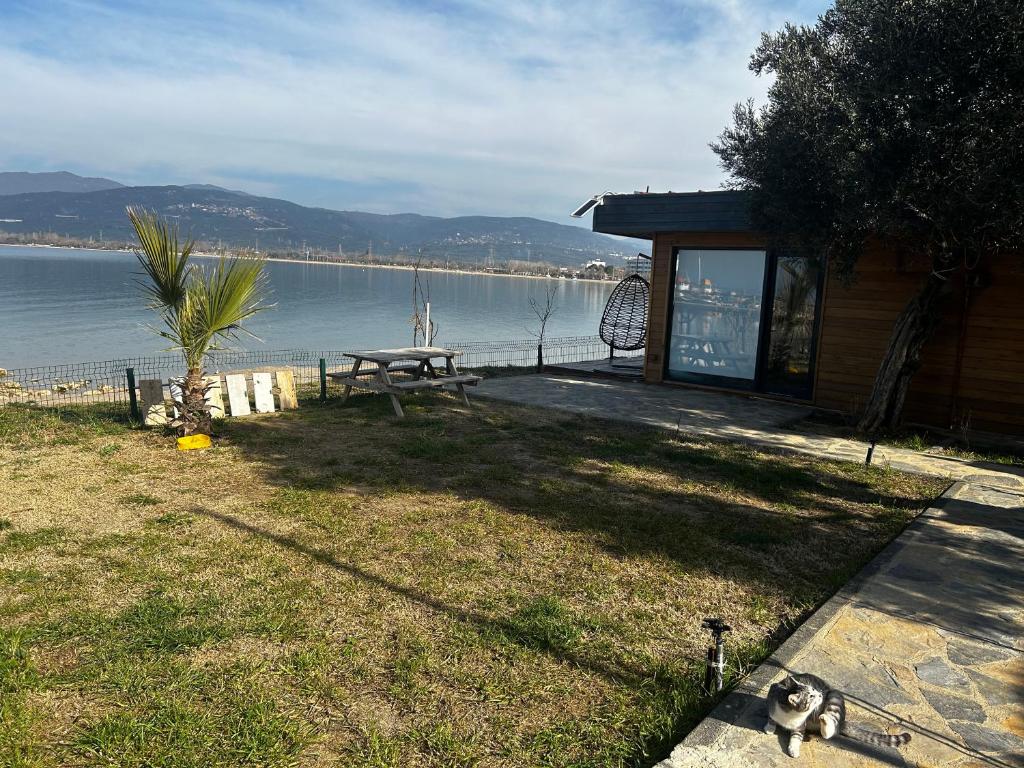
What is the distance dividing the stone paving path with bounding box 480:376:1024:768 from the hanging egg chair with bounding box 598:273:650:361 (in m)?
10.4

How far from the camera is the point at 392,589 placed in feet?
13.8

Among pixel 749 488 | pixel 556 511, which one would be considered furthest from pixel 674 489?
pixel 556 511

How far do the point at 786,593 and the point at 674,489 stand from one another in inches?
87.4

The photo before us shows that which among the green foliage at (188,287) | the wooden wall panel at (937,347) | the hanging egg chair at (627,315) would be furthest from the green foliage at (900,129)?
the hanging egg chair at (627,315)

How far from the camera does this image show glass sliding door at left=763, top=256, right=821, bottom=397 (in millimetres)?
10883

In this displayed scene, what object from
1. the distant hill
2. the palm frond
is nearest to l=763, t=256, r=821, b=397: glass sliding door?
the palm frond

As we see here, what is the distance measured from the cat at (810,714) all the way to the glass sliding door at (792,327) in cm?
881

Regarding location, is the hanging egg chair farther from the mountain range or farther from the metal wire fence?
the mountain range

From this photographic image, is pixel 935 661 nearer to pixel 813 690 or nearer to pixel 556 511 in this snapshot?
pixel 813 690

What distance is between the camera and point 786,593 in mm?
4309

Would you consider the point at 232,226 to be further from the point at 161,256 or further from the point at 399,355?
the point at 161,256

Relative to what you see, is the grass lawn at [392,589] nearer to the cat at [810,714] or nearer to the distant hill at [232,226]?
the cat at [810,714]

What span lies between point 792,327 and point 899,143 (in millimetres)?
4345

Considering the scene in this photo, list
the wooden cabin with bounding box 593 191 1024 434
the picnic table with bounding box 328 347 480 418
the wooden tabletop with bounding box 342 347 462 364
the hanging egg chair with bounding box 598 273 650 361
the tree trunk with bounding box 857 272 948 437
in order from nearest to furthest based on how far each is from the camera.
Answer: the tree trunk with bounding box 857 272 948 437 → the wooden cabin with bounding box 593 191 1024 434 → the picnic table with bounding box 328 347 480 418 → the wooden tabletop with bounding box 342 347 462 364 → the hanging egg chair with bounding box 598 273 650 361
